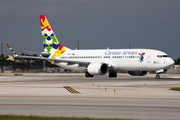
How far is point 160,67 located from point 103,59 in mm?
9960

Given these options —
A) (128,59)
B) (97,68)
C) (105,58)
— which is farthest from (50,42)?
(128,59)

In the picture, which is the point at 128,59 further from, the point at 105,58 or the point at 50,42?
the point at 50,42

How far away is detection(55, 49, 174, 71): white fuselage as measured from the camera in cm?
4391

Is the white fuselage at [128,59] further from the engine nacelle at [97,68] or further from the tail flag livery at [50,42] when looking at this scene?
the tail flag livery at [50,42]

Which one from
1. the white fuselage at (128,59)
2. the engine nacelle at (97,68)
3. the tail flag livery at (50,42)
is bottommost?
the engine nacelle at (97,68)

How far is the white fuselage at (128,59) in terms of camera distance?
4391cm

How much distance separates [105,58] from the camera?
161 feet

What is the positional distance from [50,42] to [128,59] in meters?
17.5

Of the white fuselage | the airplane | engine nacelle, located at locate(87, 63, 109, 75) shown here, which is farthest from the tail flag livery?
engine nacelle, located at locate(87, 63, 109, 75)

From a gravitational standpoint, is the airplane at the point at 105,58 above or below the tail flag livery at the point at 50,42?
below

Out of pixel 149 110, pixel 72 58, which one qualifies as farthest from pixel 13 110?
pixel 72 58

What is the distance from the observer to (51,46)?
5659 cm

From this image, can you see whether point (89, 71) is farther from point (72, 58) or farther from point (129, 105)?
point (129, 105)

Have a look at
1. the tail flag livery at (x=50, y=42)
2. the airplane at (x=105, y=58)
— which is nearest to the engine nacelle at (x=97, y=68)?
the airplane at (x=105, y=58)
